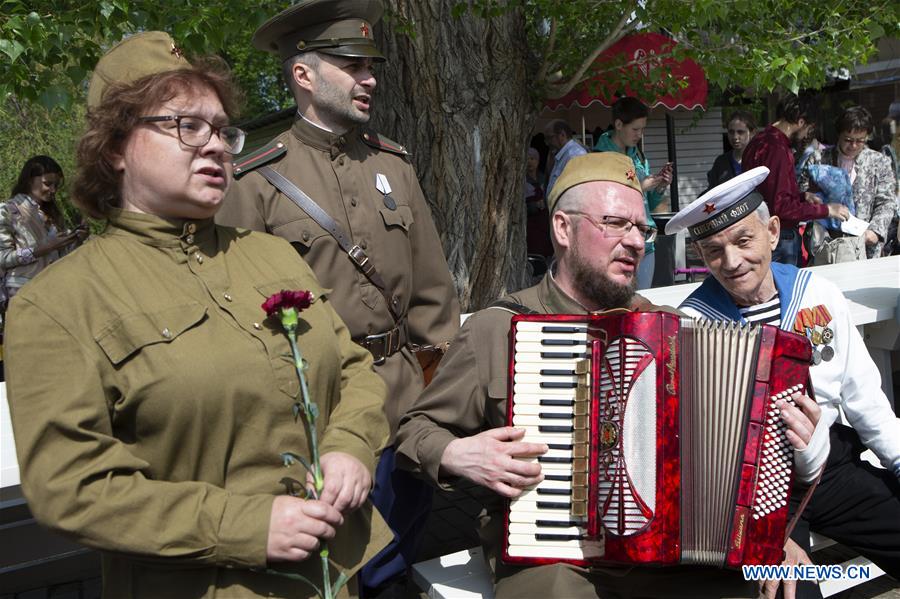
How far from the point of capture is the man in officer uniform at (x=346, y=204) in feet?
9.45

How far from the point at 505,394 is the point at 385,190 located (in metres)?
0.99

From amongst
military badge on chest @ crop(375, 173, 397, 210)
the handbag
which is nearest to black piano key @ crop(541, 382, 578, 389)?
military badge on chest @ crop(375, 173, 397, 210)

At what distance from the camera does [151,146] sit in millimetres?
1893

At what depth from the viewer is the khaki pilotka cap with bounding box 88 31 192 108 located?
1.94 metres

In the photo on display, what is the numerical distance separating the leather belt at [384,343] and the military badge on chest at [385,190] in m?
0.43

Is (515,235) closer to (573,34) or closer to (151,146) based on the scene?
(573,34)

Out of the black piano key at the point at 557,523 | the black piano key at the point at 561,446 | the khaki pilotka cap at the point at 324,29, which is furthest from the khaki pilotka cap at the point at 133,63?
the black piano key at the point at 557,523

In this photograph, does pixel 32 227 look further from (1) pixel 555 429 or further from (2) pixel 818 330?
(2) pixel 818 330

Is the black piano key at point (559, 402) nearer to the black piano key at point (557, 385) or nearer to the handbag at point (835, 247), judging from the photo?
the black piano key at point (557, 385)

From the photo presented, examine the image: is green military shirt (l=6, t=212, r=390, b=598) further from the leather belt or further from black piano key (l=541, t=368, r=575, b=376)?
the leather belt

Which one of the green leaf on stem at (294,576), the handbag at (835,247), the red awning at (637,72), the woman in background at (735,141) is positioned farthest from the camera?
the woman in background at (735,141)

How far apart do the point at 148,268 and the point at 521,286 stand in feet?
14.5

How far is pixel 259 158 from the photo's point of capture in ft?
9.65

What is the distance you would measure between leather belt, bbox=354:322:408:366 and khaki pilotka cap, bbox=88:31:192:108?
1.20m
